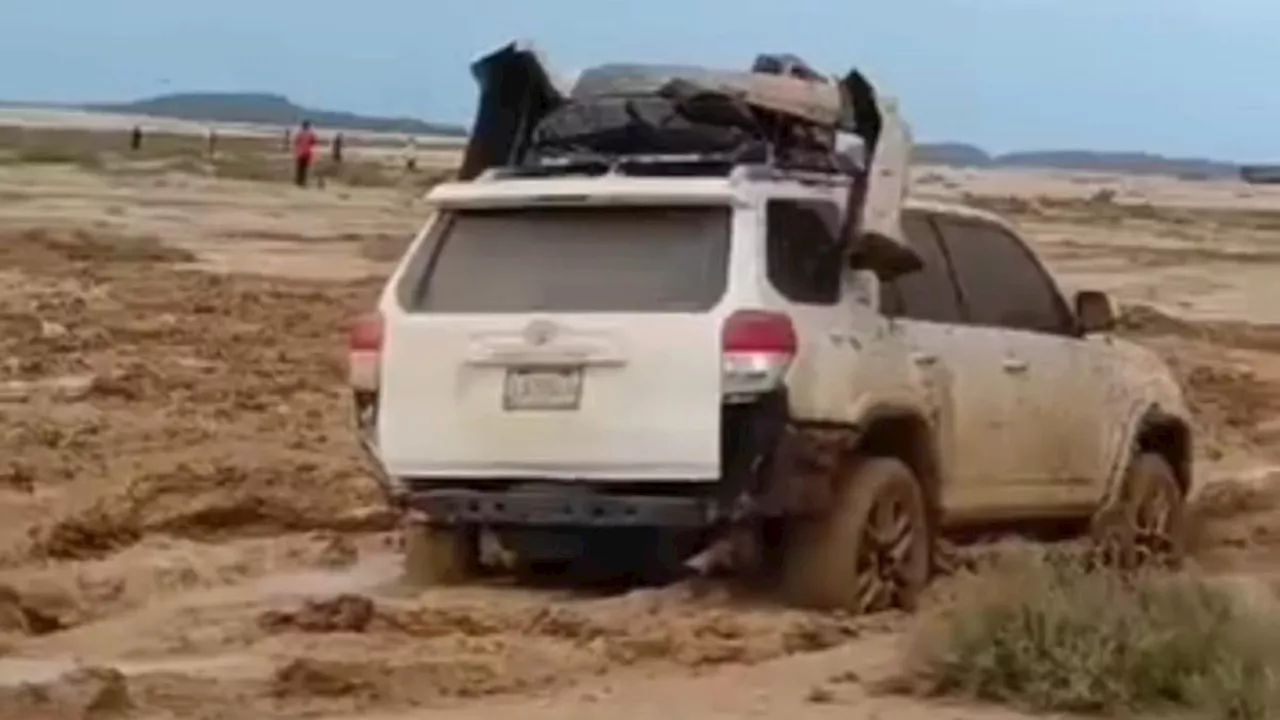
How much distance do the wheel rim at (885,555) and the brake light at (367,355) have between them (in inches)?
75.2

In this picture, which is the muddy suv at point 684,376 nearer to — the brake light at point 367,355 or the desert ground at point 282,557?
the brake light at point 367,355

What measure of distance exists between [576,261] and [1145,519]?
11.4 feet

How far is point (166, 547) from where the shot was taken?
48.0ft

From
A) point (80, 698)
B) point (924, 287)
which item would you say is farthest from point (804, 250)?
point (80, 698)

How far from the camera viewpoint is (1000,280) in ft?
45.0

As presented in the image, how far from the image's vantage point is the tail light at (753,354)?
1182 centimetres

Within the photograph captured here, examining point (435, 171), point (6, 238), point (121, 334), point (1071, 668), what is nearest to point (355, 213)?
point (6, 238)

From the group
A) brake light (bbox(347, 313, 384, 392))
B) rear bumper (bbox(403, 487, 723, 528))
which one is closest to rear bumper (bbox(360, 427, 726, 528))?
rear bumper (bbox(403, 487, 723, 528))

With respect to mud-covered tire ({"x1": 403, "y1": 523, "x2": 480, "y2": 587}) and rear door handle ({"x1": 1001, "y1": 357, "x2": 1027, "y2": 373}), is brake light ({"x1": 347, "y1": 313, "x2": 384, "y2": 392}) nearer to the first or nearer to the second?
mud-covered tire ({"x1": 403, "y1": 523, "x2": 480, "y2": 587})

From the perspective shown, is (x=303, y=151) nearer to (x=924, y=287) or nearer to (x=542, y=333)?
(x=924, y=287)

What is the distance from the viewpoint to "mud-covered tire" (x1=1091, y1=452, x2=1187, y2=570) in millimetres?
14117

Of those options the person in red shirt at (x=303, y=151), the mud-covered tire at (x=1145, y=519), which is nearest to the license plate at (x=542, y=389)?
the mud-covered tire at (x=1145, y=519)

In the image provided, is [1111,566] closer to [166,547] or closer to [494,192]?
[494,192]

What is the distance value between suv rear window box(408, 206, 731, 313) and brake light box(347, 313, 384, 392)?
0.55 feet
